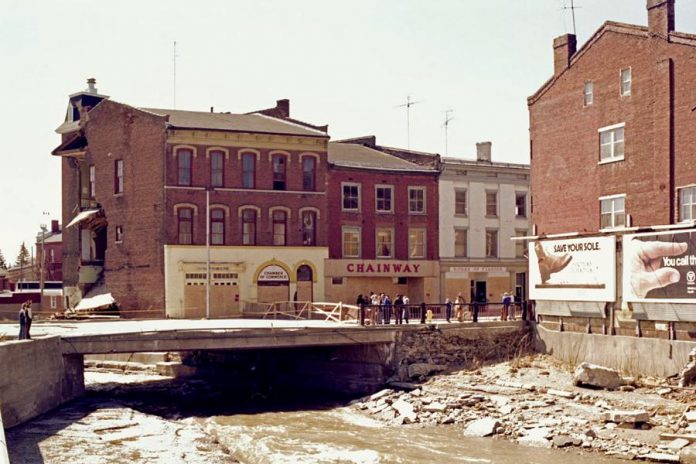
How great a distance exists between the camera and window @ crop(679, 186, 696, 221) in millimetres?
38500

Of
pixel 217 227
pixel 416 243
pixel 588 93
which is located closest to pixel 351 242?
pixel 416 243

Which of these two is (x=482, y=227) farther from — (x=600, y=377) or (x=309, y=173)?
(x=600, y=377)

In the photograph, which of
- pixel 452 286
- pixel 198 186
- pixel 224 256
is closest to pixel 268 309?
pixel 224 256

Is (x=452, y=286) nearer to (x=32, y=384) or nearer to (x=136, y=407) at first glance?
(x=136, y=407)

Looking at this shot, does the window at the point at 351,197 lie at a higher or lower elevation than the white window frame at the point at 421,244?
higher

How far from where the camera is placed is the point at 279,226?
5916 centimetres

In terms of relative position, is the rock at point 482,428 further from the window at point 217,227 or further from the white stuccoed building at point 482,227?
the white stuccoed building at point 482,227

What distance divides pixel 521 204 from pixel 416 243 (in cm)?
914

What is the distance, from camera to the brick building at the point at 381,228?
200 ft

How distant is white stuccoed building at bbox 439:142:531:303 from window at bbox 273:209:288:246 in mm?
11674

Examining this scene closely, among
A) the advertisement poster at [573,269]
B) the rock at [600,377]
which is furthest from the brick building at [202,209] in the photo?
the rock at [600,377]

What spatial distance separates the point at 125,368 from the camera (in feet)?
162

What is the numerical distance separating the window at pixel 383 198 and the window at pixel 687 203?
2653cm

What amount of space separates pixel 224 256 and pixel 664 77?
28405mm
